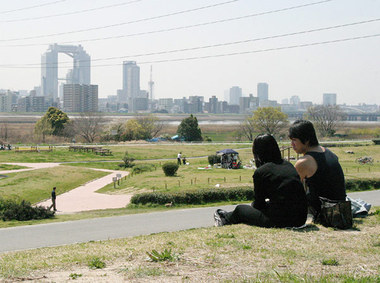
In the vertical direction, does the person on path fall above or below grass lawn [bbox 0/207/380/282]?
above

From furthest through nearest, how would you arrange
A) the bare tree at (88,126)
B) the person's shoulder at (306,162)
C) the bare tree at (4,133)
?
the bare tree at (88,126) < the bare tree at (4,133) < the person's shoulder at (306,162)

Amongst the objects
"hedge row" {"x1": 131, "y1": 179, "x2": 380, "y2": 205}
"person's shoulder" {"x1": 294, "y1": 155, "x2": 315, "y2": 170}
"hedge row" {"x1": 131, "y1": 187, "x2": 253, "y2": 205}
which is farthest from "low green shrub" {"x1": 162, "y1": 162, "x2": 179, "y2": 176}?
"person's shoulder" {"x1": 294, "y1": 155, "x2": 315, "y2": 170}

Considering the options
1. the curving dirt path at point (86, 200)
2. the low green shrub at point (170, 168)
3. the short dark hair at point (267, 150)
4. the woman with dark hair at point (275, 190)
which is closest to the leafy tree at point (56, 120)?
the curving dirt path at point (86, 200)

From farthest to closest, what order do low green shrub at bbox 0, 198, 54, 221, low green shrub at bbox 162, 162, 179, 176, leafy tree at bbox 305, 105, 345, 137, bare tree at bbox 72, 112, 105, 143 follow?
leafy tree at bbox 305, 105, 345, 137, bare tree at bbox 72, 112, 105, 143, low green shrub at bbox 162, 162, 179, 176, low green shrub at bbox 0, 198, 54, 221

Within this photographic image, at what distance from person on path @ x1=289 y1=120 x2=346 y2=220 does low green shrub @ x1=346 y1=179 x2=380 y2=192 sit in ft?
59.1

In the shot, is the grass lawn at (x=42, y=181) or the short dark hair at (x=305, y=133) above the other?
the short dark hair at (x=305, y=133)

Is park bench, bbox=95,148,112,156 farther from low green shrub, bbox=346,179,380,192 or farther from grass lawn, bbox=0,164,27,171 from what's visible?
low green shrub, bbox=346,179,380,192

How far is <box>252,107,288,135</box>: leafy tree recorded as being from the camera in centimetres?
8900

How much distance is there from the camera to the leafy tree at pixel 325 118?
95919 millimetres

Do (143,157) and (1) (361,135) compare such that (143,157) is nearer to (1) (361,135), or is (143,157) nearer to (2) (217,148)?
(2) (217,148)

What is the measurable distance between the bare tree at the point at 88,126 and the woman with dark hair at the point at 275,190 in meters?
80.7

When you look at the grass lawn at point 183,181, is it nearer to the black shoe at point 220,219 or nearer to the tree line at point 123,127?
the black shoe at point 220,219

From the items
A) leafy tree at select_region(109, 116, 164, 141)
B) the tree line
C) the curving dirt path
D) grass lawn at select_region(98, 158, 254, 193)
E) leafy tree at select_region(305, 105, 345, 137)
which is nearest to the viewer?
the curving dirt path

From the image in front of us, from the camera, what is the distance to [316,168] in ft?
27.0
